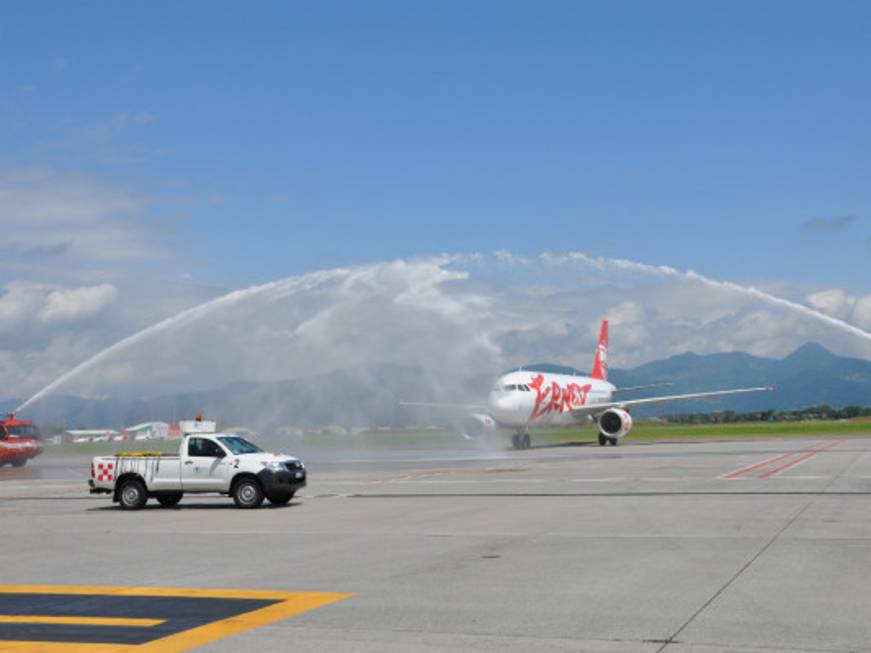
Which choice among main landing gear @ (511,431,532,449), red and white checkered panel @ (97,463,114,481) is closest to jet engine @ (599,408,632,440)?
main landing gear @ (511,431,532,449)

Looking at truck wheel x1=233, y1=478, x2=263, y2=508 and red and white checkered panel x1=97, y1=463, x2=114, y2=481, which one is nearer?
truck wheel x1=233, y1=478, x2=263, y2=508

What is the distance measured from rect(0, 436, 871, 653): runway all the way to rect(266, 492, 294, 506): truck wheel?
93cm

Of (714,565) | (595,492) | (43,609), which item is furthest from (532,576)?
(595,492)

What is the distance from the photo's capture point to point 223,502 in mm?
30922

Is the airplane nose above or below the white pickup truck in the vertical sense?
above

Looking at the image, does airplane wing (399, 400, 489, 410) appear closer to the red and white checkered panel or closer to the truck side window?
the truck side window

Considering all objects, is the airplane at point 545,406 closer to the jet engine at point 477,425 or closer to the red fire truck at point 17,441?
the jet engine at point 477,425

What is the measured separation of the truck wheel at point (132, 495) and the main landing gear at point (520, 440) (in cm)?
4396

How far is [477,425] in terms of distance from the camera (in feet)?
242

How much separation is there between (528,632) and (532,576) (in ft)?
12.7

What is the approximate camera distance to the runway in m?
10.6

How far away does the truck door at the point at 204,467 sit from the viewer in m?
28.0

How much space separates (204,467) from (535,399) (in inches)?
1720

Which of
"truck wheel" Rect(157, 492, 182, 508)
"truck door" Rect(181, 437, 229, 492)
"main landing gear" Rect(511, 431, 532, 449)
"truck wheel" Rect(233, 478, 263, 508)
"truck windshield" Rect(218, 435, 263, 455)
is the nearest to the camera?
"truck wheel" Rect(233, 478, 263, 508)
